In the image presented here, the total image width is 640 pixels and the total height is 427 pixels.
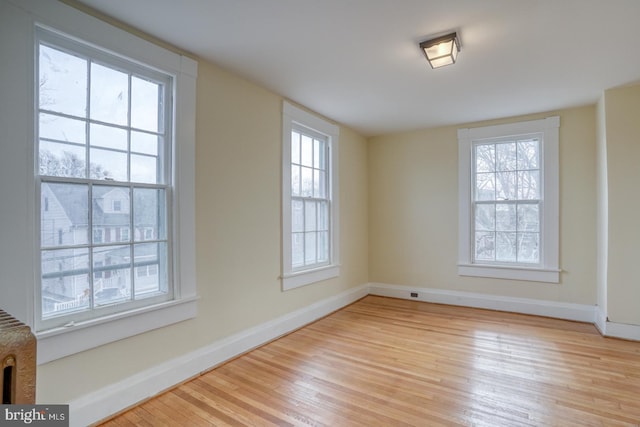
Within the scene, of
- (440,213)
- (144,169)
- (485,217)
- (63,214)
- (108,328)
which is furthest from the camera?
(440,213)

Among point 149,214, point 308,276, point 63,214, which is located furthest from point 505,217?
point 63,214

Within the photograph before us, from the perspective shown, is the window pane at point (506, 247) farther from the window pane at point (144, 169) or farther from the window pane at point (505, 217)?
the window pane at point (144, 169)

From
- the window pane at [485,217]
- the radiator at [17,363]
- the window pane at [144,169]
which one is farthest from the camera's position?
the window pane at [485,217]

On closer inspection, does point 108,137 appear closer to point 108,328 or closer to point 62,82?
point 62,82

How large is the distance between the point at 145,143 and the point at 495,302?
4593 mm

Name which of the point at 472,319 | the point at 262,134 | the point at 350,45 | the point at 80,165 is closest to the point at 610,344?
the point at 472,319

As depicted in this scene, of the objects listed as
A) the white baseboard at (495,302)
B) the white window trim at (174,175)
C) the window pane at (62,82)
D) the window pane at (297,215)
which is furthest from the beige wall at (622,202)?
the window pane at (62,82)

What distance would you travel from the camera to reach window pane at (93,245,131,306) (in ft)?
6.93

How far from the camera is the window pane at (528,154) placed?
4.27 m

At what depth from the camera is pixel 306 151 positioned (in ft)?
13.6

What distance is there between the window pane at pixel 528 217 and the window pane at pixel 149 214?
431 cm

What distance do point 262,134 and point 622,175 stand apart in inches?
149

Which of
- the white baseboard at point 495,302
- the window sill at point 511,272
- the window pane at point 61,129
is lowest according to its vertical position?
the white baseboard at point 495,302

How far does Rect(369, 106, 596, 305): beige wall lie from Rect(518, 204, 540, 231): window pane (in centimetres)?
26
